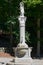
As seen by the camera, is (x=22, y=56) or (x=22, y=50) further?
(x=22, y=56)

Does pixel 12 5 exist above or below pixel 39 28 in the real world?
above

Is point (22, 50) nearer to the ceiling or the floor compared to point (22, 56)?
nearer to the ceiling

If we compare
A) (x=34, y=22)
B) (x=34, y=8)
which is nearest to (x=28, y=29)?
(x=34, y=22)

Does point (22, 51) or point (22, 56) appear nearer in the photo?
point (22, 51)

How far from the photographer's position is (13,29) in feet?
73.2

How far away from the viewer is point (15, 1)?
868 inches

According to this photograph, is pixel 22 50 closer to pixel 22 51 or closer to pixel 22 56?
pixel 22 51

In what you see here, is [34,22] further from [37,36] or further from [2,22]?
[2,22]

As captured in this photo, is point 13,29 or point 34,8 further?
point 13,29

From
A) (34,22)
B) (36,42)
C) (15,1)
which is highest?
(15,1)

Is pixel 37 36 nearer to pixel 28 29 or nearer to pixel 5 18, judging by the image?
pixel 28 29

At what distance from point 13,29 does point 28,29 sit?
1.11 metres

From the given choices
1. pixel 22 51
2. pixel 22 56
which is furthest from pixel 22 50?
pixel 22 56

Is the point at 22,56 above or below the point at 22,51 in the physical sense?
below
